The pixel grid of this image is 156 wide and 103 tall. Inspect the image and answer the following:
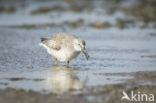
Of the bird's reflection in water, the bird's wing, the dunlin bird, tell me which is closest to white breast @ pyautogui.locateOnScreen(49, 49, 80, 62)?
the dunlin bird

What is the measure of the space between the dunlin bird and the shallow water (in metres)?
0.36

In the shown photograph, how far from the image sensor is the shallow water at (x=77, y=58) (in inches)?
361

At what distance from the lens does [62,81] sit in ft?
30.1

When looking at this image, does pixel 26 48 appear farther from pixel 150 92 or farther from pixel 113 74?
pixel 150 92

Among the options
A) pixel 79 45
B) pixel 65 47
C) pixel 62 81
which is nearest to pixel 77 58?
pixel 65 47

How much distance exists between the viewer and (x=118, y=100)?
7590 millimetres

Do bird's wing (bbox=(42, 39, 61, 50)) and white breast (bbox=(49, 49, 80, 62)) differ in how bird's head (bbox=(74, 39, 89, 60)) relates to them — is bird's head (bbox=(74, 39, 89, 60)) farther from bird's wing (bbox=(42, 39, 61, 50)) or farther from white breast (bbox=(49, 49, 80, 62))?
bird's wing (bbox=(42, 39, 61, 50))

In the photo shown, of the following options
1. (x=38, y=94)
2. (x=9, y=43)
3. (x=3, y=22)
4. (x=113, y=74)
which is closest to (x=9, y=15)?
(x=3, y=22)

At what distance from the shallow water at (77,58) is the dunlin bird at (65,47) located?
1.19ft

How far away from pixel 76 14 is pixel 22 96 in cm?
1687

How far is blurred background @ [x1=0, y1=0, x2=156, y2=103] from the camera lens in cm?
807

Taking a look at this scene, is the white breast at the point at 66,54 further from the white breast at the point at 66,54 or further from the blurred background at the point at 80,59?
the blurred background at the point at 80,59

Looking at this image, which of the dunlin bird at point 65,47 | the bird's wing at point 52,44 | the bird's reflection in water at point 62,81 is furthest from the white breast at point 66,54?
the bird's reflection in water at point 62,81

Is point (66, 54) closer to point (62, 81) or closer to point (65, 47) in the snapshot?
point (65, 47)
